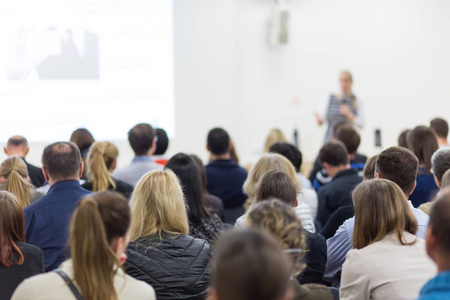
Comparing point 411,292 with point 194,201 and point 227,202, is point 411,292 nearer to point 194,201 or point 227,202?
point 194,201

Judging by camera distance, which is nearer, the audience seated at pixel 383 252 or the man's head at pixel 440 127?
the audience seated at pixel 383 252

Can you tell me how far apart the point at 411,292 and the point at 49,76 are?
565cm

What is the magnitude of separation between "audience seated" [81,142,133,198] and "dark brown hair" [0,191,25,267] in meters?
1.46

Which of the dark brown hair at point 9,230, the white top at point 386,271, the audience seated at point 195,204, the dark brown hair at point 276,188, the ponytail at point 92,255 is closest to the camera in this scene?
the ponytail at point 92,255

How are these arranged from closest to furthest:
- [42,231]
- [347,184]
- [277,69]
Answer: [42,231] < [347,184] < [277,69]

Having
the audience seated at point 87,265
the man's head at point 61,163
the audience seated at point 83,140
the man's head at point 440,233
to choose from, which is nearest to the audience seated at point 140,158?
the audience seated at point 83,140

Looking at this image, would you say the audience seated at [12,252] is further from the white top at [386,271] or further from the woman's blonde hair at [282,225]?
the white top at [386,271]

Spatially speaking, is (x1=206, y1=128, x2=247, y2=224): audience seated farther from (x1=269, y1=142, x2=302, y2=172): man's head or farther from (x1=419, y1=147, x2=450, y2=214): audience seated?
(x1=419, y1=147, x2=450, y2=214): audience seated

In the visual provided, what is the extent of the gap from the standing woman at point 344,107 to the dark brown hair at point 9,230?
494 cm

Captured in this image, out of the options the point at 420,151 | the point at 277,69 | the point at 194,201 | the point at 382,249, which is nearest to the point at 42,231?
the point at 194,201

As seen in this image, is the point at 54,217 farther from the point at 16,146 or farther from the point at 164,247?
the point at 16,146

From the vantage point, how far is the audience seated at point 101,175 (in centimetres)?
385

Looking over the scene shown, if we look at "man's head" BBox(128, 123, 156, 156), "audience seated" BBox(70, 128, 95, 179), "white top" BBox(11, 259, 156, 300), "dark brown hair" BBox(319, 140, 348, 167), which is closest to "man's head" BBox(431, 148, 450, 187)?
"dark brown hair" BBox(319, 140, 348, 167)

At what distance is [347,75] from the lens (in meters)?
6.84
